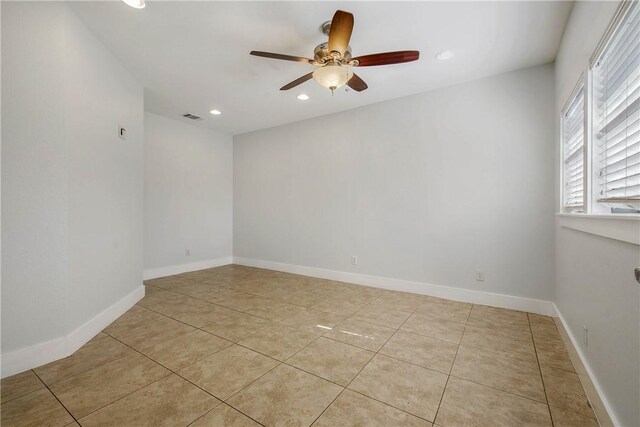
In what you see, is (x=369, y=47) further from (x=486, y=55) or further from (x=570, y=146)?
(x=570, y=146)

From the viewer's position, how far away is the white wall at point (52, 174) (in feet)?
6.00

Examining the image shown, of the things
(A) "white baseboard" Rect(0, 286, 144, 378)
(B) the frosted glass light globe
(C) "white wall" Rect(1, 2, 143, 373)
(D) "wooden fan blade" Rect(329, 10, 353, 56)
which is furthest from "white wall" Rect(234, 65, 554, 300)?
(A) "white baseboard" Rect(0, 286, 144, 378)

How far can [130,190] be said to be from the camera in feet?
10.3

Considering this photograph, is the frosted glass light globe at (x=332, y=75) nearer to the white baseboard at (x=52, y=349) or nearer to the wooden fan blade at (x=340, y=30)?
the wooden fan blade at (x=340, y=30)

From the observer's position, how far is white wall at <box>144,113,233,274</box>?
14.5 ft

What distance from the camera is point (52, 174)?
6.61ft

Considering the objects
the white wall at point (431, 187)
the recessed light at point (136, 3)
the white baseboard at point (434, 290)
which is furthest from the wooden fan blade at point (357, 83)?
the white baseboard at point (434, 290)

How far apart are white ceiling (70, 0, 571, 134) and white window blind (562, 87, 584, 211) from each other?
724 millimetres

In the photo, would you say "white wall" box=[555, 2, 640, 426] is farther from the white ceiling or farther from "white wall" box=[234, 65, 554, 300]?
"white wall" box=[234, 65, 554, 300]

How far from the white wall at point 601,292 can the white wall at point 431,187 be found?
0.56m

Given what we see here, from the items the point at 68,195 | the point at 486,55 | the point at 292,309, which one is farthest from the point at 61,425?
the point at 486,55

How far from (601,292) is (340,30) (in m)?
2.28

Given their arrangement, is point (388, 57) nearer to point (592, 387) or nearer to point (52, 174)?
point (592, 387)

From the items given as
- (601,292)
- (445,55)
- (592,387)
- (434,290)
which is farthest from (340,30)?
(434,290)
